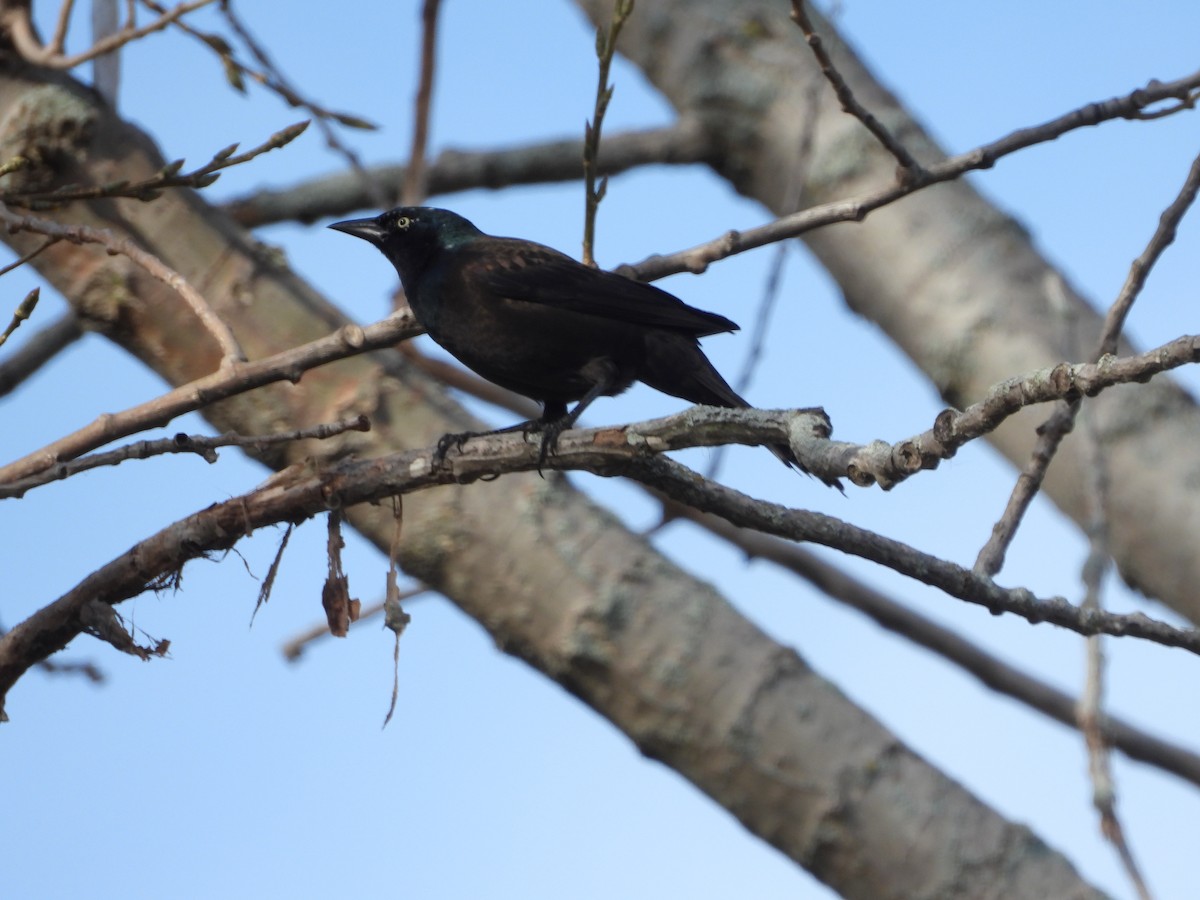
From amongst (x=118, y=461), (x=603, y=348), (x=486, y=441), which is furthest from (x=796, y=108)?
(x=118, y=461)

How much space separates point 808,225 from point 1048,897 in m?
2.19

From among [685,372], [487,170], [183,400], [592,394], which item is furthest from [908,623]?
[183,400]

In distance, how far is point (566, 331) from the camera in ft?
14.4

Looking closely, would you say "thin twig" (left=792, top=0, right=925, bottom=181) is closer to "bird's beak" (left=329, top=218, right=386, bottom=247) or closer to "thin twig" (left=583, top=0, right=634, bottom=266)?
"thin twig" (left=583, top=0, right=634, bottom=266)

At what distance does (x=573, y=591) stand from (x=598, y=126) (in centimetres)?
179

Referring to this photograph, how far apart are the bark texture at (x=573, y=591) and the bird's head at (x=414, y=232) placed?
0.33 metres

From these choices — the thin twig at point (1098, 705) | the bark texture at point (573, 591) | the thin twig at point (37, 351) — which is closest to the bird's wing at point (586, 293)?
the bark texture at point (573, 591)

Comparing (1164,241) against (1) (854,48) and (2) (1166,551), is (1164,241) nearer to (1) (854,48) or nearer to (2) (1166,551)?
(2) (1166,551)

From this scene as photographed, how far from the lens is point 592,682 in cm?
456

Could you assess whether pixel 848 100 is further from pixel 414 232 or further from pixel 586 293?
pixel 414 232

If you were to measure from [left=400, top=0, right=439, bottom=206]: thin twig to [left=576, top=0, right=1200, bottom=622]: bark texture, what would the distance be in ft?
4.46

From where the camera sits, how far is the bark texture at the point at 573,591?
428 centimetres

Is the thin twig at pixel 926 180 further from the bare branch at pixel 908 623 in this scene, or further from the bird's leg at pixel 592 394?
the bare branch at pixel 908 623

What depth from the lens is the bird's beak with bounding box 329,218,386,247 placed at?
16.7 ft
